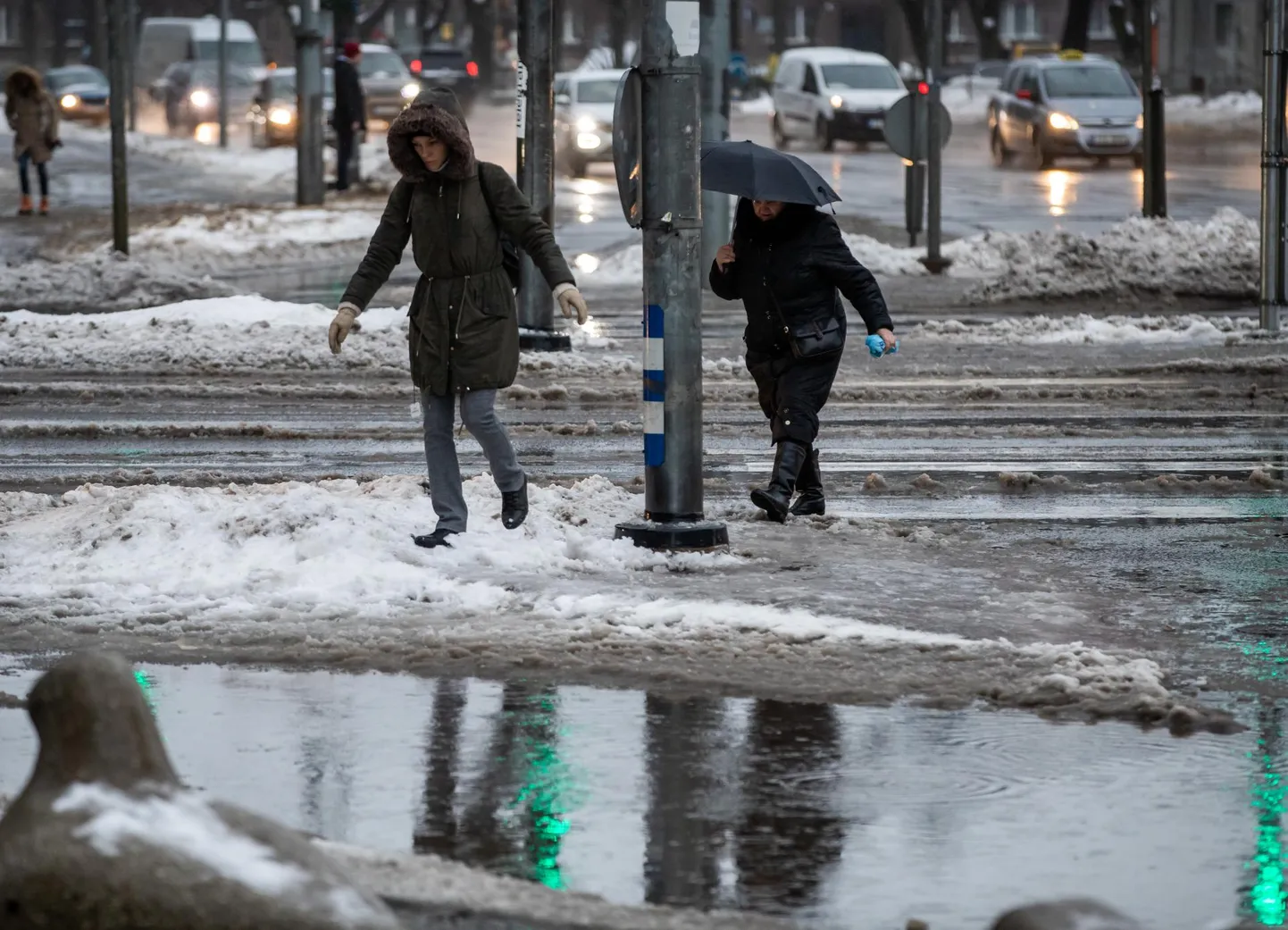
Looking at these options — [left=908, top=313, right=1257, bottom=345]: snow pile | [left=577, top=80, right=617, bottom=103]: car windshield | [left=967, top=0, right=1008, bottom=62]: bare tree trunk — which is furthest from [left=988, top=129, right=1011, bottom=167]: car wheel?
[left=967, top=0, right=1008, bottom=62]: bare tree trunk

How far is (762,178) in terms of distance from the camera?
8.76 metres

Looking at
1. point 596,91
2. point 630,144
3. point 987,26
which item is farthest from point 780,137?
point 630,144

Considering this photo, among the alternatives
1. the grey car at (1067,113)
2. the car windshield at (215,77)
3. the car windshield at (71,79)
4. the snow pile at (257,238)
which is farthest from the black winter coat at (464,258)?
the car windshield at (71,79)

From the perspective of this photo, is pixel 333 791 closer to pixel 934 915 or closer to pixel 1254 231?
pixel 934 915

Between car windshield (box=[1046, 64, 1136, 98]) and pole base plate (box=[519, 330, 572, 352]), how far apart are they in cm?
2344

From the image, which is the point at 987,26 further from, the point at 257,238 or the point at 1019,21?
the point at 257,238

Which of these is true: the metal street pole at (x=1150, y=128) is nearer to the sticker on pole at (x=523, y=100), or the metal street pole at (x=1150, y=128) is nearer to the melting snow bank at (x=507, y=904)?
the sticker on pole at (x=523, y=100)

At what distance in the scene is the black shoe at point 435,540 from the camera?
8.20 m

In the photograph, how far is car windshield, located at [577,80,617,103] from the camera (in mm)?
37688

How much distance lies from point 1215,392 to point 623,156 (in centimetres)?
635

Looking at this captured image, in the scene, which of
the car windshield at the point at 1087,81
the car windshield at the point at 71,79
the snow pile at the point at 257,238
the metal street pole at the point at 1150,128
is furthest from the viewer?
the car windshield at the point at 71,79

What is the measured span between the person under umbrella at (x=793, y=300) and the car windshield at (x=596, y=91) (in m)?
28.8

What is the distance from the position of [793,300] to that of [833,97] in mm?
33378

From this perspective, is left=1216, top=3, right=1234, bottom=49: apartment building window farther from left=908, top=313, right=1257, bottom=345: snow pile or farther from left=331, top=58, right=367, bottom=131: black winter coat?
left=908, top=313, right=1257, bottom=345: snow pile
